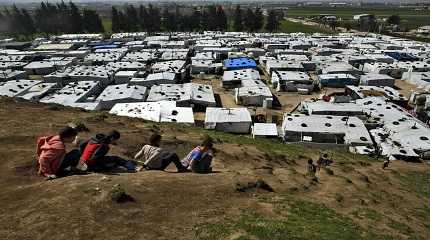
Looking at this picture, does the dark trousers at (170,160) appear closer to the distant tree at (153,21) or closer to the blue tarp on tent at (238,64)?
the blue tarp on tent at (238,64)

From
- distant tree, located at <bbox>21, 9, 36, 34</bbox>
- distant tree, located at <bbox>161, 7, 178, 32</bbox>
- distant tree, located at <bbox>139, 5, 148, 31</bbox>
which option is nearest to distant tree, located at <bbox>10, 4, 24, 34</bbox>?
distant tree, located at <bbox>21, 9, 36, 34</bbox>

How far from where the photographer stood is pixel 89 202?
1020cm

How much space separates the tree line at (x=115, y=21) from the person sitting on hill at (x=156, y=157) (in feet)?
389

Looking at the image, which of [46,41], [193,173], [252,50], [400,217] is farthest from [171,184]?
[46,41]

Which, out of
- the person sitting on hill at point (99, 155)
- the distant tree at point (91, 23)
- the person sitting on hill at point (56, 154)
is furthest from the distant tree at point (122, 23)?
the person sitting on hill at point (56, 154)

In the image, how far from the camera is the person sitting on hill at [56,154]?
36.4 feet

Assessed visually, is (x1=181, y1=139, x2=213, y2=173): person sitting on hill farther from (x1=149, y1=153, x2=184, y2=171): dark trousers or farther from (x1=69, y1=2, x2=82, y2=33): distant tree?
(x1=69, y1=2, x2=82, y2=33): distant tree

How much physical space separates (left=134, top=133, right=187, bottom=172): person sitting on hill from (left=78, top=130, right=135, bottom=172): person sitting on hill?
0.64 metres

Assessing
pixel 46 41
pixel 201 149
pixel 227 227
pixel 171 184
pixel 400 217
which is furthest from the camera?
pixel 46 41

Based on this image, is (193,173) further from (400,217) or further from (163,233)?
(400,217)

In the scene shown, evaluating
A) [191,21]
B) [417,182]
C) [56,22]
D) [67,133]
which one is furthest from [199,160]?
[56,22]

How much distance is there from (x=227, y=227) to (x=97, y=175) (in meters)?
5.13

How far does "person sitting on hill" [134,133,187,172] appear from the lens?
42.8 ft

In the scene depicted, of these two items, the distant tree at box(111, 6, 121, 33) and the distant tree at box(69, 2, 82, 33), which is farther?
the distant tree at box(111, 6, 121, 33)
